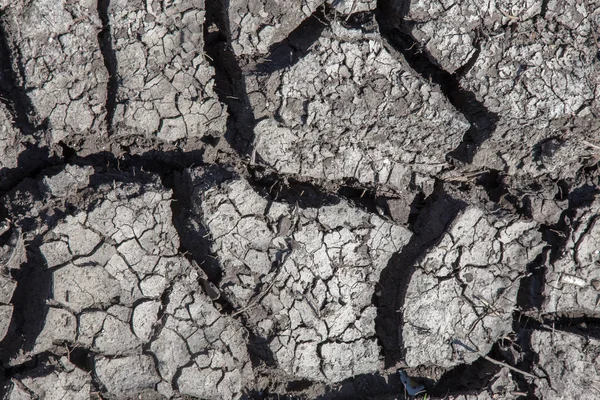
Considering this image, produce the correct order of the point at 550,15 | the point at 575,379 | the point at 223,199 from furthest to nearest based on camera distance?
the point at 575,379
the point at 550,15
the point at 223,199

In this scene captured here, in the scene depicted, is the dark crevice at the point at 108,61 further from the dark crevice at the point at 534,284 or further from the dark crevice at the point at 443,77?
the dark crevice at the point at 534,284

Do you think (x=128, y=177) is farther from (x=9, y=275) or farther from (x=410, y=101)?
(x=410, y=101)

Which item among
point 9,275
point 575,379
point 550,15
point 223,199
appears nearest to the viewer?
point 9,275

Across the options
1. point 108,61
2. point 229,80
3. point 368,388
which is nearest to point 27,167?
point 108,61

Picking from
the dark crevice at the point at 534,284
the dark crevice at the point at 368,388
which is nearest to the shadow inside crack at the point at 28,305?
the dark crevice at the point at 368,388

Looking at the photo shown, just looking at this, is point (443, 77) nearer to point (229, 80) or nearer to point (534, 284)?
point (229, 80)

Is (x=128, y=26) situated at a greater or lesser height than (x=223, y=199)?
greater

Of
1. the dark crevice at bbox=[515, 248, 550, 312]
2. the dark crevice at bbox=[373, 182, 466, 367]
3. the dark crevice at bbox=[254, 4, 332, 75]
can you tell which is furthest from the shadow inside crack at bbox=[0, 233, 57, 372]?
the dark crevice at bbox=[515, 248, 550, 312]

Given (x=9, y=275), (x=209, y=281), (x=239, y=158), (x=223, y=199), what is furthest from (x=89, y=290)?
(x=239, y=158)
